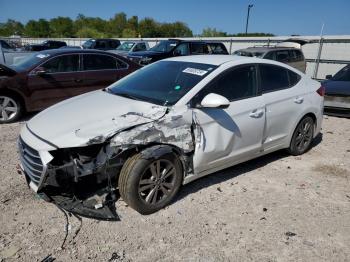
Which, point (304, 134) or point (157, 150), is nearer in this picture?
point (157, 150)

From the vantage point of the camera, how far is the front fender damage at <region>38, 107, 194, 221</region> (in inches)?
128

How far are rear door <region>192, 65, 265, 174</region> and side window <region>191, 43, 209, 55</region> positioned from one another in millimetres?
9795

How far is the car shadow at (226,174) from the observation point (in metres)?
4.23

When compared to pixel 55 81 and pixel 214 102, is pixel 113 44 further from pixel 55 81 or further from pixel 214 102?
pixel 214 102

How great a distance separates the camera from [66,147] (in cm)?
320

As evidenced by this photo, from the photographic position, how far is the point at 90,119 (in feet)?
11.6

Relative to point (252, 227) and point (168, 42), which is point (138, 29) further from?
point (252, 227)

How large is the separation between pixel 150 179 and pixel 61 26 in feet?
289

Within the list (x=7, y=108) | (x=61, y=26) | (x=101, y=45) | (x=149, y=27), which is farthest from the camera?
(x=61, y=26)

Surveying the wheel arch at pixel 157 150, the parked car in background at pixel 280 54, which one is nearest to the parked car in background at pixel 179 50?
the parked car in background at pixel 280 54

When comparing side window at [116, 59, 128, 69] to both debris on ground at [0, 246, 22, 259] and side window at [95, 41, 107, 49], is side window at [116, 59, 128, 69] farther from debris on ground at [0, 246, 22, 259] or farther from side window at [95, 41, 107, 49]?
side window at [95, 41, 107, 49]

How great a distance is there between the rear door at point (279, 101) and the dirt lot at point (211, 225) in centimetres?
60

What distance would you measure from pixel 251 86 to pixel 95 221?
2.57 metres

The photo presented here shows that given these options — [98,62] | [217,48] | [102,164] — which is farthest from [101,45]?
[102,164]
